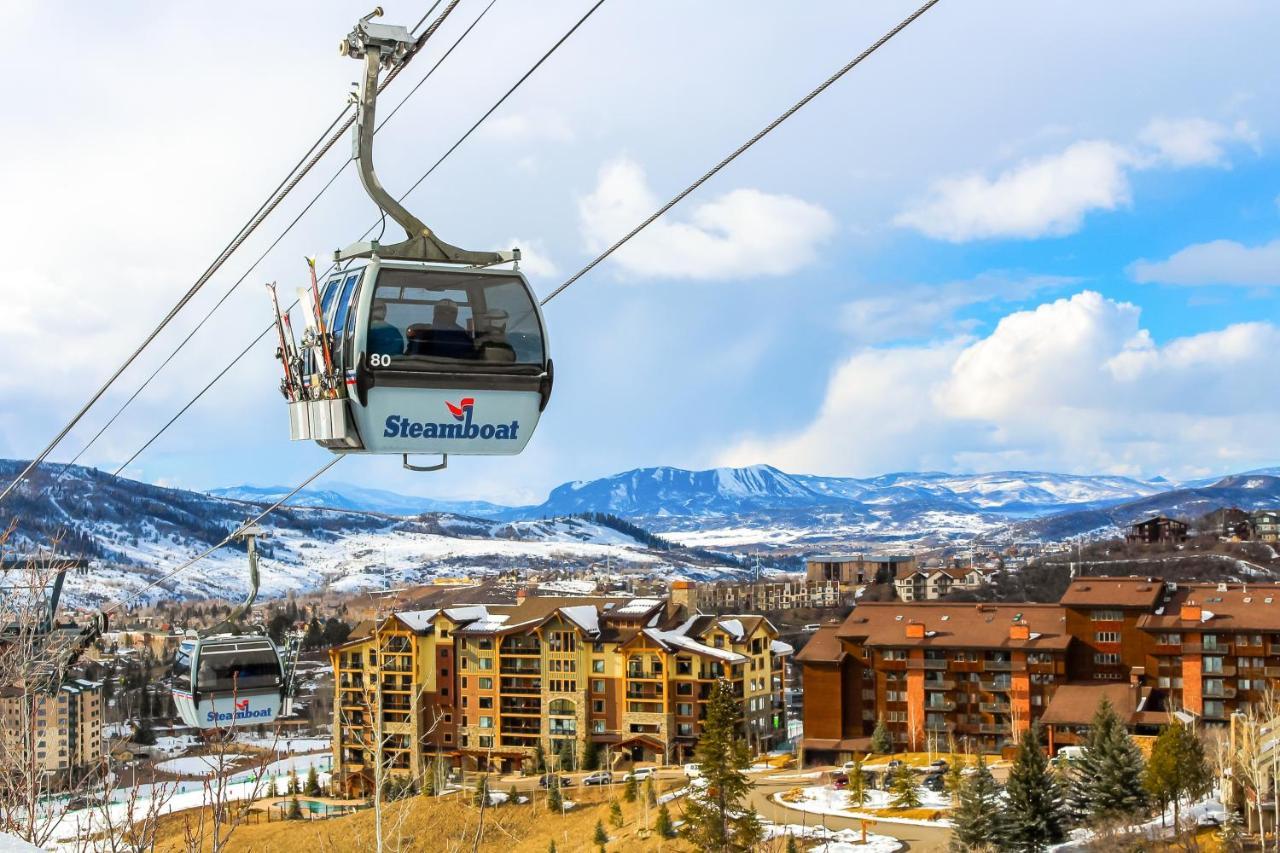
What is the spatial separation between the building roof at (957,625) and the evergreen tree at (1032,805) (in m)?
18.5

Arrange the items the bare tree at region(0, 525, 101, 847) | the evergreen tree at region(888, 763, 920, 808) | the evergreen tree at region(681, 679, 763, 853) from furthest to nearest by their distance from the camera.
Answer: the evergreen tree at region(888, 763, 920, 808), the evergreen tree at region(681, 679, 763, 853), the bare tree at region(0, 525, 101, 847)

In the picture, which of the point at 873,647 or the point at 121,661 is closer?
the point at 873,647

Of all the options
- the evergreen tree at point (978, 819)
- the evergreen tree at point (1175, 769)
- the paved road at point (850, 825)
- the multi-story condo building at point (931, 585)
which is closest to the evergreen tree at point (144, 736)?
the paved road at point (850, 825)

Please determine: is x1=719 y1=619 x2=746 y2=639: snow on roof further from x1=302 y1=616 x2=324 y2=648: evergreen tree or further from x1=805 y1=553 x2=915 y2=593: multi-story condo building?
x1=805 y1=553 x2=915 y2=593: multi-story condo building

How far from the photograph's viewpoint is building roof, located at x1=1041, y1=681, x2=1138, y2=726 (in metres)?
53.7

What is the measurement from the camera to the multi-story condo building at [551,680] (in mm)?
62031

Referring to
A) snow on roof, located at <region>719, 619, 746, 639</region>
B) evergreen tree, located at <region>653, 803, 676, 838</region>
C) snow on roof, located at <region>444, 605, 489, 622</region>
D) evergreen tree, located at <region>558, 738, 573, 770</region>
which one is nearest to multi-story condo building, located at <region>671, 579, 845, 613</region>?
snow on roof, located at <region>444, 605, 489, 622</region>

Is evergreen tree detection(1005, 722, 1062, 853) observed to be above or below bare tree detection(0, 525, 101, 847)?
below

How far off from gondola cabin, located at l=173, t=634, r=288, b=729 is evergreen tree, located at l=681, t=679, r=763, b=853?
19489mm

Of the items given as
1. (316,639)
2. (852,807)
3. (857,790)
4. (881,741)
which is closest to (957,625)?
(881,741)

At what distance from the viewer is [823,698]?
6009 cm

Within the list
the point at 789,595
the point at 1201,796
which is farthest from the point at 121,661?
the point at 1201,796

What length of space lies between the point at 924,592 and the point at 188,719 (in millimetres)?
115981

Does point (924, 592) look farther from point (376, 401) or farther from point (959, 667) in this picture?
point (376, 401)
